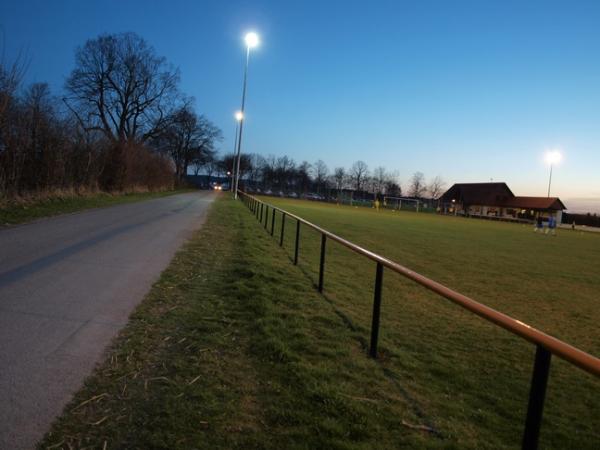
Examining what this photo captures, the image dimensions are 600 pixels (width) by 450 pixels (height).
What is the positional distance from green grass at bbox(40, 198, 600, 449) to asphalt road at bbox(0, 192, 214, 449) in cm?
18

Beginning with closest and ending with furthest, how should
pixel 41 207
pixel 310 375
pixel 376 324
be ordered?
pixel 310 375 < pixel 376 324 < pixel 41 207

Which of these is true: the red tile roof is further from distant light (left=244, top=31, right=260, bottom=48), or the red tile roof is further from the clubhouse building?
distant light (left=244, top=31, right=260, bottom=48)

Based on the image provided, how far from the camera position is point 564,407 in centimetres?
367

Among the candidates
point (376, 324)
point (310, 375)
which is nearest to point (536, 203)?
point (376, 324)

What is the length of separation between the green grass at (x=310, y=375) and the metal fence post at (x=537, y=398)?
738mm

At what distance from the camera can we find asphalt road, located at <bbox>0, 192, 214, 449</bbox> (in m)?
2.89

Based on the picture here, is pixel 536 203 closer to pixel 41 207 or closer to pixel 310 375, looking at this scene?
pixel 41 207

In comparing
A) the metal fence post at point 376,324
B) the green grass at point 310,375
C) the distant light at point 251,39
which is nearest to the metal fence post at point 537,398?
the green grass at point 310,375

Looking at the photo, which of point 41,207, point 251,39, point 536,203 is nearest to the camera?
point 41,207

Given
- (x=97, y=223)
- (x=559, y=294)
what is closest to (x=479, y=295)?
(x=559, y=294)

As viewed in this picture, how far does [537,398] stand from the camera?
6.97 ft

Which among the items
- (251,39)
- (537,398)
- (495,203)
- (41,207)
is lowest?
(41,207)

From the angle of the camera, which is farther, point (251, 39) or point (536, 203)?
point (536, 203)

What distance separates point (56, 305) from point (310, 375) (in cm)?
327
